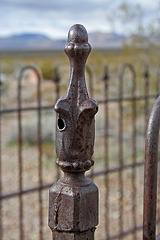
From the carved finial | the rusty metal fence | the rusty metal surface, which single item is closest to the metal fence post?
the carved finial

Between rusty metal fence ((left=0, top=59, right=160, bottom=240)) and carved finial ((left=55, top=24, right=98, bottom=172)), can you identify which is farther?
rusty metal fence ((left=0, top=59, right=160, bottom=240))

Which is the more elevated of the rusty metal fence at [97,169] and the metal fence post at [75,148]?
the metal fence post at [75,148]

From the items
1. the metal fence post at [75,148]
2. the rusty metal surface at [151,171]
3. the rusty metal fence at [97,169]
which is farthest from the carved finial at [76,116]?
the rusty metal fence at [97,169]

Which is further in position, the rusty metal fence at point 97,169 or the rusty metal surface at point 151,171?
the rusty metal fence at point 97,169

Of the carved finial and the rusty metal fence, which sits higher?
the carved finial

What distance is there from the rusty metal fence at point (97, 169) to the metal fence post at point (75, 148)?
223 centimetres

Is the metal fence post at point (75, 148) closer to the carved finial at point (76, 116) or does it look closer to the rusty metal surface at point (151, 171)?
the carved finial at point (76, 116)

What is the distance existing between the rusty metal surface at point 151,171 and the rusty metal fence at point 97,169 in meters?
2.30

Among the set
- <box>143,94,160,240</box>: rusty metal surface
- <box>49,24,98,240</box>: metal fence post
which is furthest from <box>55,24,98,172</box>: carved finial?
<box>143,94,160,240</box>: rusty metal surface

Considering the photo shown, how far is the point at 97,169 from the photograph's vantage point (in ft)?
22.7

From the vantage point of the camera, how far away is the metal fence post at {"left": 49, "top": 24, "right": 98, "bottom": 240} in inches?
39.4

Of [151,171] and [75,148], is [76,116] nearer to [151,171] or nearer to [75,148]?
[75,148]

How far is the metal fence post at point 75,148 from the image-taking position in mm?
1000

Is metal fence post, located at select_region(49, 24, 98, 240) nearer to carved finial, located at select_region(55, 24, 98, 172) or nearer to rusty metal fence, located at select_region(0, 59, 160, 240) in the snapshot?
carved finial, located at select_region(55, 24, 98, 172)
